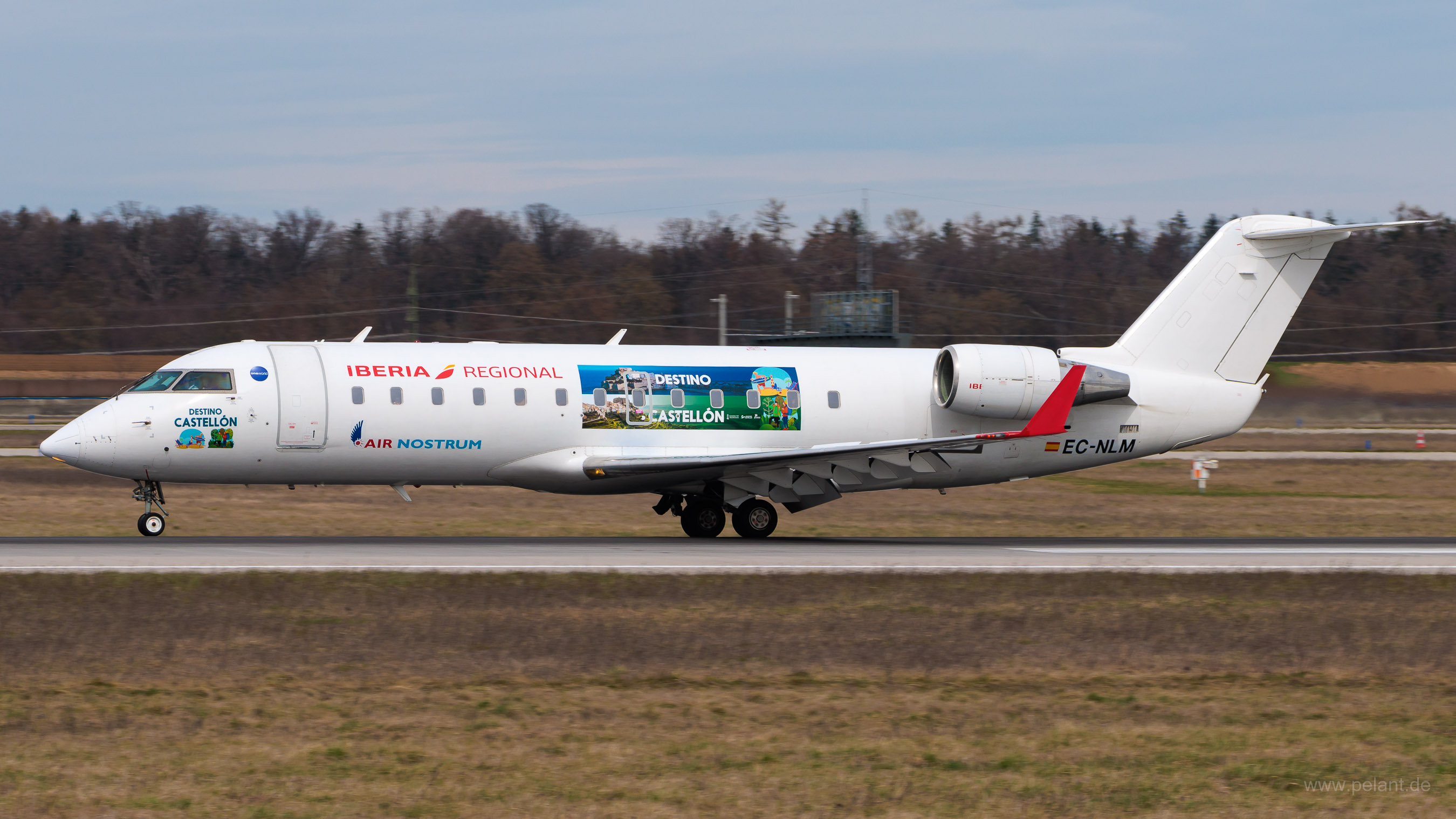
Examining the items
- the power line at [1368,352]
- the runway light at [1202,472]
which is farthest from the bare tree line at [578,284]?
the runway light at [1202,472]

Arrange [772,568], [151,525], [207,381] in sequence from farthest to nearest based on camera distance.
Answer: [207,381]
[151,525]
[772,568]

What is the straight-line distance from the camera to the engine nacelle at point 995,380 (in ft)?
86.7

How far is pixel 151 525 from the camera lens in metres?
23.8

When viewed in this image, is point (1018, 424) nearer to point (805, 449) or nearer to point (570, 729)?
point (805, 449)

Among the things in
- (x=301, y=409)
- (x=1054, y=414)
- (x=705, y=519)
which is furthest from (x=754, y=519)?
(x=301, y=409)

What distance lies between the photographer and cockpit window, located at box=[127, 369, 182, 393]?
932 inches

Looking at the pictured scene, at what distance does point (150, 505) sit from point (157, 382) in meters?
2.14

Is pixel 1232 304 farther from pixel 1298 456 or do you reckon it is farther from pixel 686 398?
pixel 1298 456

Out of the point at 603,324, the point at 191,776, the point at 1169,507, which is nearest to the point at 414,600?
the point at 191,776

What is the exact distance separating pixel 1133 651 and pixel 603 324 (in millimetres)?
71506

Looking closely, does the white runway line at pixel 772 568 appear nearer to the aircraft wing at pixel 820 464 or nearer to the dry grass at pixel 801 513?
the aircraft wing at pixel 820 464

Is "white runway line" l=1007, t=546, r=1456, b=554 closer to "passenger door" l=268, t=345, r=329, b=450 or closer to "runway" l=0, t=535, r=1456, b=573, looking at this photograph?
"runway" l=0, t=535, r=1456, b=573

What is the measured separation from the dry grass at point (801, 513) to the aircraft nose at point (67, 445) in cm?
430

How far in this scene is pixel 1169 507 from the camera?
3588 cm
